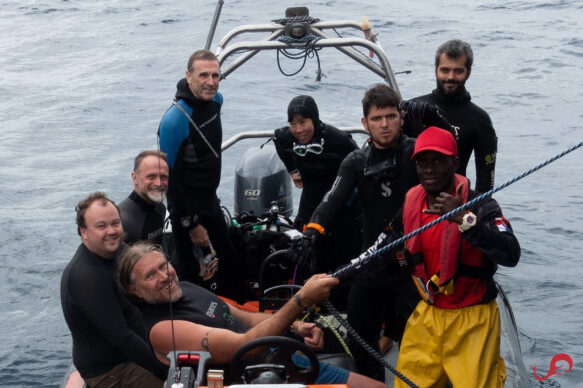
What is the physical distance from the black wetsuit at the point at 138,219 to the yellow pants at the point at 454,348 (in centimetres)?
165

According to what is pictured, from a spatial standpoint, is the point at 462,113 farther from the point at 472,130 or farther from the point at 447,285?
the point at 447,285

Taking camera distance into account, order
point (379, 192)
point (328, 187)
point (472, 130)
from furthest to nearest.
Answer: point (328, 187) → point (472, 130) → point (379, 192)

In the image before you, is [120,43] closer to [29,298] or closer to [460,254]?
[29,298]

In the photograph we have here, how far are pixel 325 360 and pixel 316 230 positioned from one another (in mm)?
677

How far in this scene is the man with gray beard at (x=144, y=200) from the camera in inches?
167

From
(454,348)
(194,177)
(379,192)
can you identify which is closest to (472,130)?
(379,192)

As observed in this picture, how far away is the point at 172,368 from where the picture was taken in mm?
2838

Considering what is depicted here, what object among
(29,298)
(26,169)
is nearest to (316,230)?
(29,298)

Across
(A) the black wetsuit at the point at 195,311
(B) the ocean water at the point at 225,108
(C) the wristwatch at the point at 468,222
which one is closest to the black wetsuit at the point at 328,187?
(A) the black wetsuit at the point at 195,311

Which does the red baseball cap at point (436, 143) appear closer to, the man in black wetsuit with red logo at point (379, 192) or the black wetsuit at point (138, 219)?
the man in black wetsuit with red logo at point (379, 192)

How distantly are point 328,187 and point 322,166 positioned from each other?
0.17m

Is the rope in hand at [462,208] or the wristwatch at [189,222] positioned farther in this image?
the wristwatch at [189,222]

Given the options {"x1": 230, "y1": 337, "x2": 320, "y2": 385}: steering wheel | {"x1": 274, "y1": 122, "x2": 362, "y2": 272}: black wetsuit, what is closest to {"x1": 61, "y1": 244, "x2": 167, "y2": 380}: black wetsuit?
{"x1": 230, "y1": 337, "x2": 320, "y2": 385}: steering wheel

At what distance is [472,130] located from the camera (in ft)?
14.0
